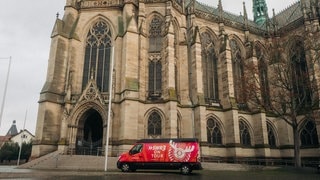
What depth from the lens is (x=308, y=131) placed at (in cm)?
2823

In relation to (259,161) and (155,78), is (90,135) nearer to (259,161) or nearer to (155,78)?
(155,78)

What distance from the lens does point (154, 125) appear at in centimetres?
2270

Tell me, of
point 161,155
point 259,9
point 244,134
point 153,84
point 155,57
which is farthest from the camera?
point 259,9

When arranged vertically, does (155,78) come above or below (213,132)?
above

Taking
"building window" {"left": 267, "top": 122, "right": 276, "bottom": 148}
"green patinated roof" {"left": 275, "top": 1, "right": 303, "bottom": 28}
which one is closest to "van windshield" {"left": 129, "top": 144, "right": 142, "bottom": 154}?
"building window" {"left": 267, "top": 122, "right": 276, "bottom": 148}

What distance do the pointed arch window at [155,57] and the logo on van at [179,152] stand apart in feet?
30.6

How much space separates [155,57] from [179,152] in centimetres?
1219

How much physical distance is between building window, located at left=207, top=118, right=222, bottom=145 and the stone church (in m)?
0.10

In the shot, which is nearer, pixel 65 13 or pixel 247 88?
pixel 247 88

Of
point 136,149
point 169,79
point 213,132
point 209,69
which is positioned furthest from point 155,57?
point 136,149

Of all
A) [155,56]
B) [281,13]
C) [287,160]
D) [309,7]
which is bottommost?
[287,160]

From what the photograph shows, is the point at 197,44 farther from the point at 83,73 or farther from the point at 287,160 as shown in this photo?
the point at 287,160

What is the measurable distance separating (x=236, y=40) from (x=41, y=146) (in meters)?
24.3

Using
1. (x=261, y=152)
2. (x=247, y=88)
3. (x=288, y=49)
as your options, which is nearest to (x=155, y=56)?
(x=247, y=88)
